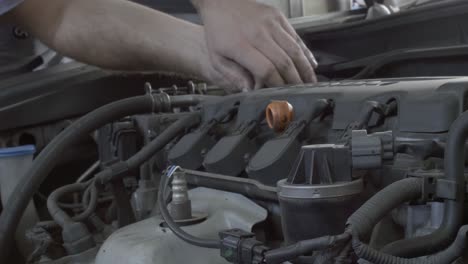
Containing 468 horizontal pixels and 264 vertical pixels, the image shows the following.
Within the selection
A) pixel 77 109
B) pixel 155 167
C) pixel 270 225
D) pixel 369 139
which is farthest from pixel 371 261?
pixel 77 109

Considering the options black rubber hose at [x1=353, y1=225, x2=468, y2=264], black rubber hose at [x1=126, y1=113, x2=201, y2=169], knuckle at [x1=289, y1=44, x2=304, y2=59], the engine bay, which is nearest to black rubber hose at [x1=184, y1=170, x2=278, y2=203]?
the engine bay

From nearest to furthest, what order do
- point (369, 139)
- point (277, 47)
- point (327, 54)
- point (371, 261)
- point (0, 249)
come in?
point (371, 261) → point (369, 139) → point (0, 249) → point (277, 47) → point (327, 54)

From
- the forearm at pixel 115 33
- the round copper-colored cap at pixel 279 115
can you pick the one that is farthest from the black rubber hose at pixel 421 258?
the forearm at pixel 115 33

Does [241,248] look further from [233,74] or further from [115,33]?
[115,33]

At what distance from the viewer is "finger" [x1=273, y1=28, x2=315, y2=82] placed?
1.08 m

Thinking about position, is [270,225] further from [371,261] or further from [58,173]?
[58,173]

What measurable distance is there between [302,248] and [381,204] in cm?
8

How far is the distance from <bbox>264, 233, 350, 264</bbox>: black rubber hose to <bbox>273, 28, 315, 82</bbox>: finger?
1.91 ft

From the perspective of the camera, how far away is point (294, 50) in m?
1.08

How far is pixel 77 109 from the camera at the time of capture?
1.37 m

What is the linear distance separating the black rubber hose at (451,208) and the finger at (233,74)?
0.59 m

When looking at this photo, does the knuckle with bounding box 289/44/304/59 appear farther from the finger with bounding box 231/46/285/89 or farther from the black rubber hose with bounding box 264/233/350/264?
the black rubber hose with bounding box 264/233/350/264

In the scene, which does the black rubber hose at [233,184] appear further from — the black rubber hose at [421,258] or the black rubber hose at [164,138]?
the black rubber hose at [421,258]

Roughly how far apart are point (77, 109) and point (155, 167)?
1.34 feet
